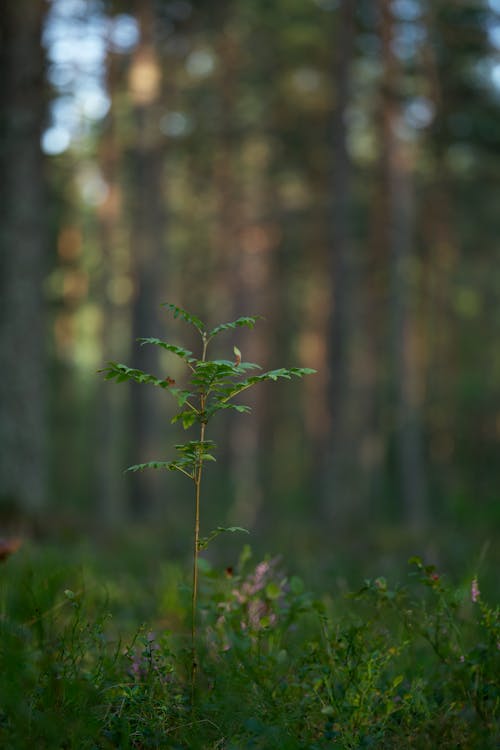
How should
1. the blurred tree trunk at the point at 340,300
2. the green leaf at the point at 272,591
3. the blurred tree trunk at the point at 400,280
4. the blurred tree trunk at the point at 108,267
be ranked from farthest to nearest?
the blurred tree trunk at the point at 108,267
the blurred tree trunk at the point at 400,280
the blurred tree trunk at the point at 340,300
the green leaf at the point at 272,591

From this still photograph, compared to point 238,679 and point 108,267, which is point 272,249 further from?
point 238,679

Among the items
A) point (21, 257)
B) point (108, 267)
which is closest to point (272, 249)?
point (108, 267)

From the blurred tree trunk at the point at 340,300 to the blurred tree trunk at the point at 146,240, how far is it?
328 centimetres

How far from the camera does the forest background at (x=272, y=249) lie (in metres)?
9.02

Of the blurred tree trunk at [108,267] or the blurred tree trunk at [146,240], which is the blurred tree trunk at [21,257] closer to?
the blurred tree trunk at [146,240]

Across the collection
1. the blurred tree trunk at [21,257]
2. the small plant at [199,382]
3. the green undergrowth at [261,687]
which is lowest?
the green undergrowth at [261,687]

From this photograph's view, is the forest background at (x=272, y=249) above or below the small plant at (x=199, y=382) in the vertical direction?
above

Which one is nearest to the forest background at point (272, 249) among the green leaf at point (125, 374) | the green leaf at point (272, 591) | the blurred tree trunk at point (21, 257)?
the blurred tree trunk at point (21, 257)

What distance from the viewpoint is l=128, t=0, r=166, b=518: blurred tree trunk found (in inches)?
591

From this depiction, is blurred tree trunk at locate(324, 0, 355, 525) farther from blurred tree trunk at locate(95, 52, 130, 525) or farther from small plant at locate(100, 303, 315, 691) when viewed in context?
small plant at locate(100, 303, 315, 691)

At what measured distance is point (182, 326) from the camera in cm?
2923

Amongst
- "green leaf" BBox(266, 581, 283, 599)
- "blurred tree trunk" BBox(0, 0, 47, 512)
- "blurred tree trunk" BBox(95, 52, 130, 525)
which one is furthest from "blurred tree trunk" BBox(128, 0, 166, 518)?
"green leaf" BBox(266, 581, 283, 599)

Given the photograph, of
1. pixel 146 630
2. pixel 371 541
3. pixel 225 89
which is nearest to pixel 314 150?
pixel 225 89

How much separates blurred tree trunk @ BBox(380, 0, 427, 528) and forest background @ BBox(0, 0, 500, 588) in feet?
0.17
